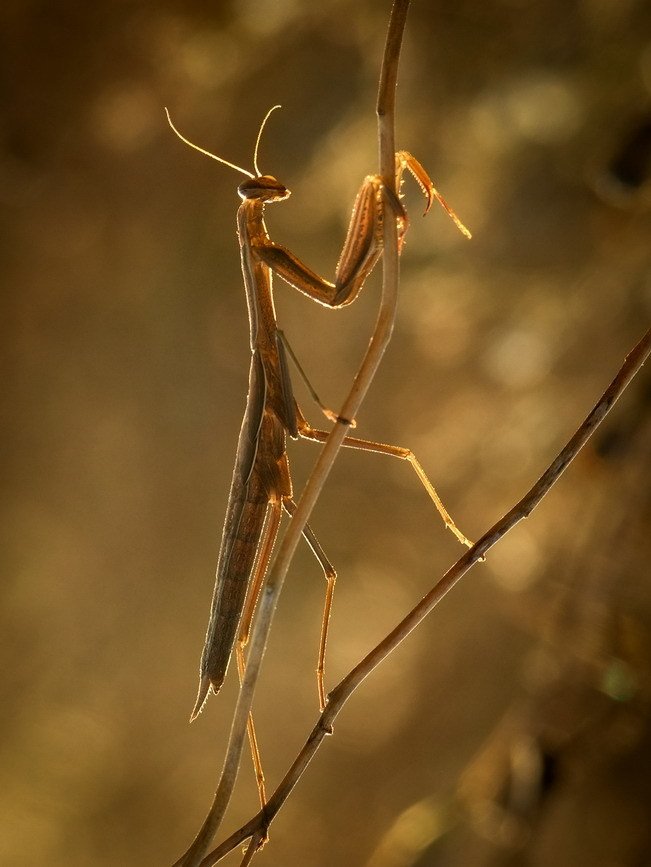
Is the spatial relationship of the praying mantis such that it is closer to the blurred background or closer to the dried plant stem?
the dried plant stem

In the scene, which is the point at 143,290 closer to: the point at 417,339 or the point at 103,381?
the point at 103,381

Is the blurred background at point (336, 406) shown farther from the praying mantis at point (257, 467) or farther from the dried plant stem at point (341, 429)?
the dried plant stem at point (341, 429)

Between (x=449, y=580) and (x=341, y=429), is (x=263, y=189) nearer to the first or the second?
(x=341, y=429)

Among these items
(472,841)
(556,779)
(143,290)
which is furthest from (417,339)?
(472,841)

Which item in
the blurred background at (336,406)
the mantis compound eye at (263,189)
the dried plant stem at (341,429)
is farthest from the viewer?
the blurred background at (336,406)

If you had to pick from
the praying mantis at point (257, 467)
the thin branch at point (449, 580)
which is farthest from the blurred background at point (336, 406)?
the thin branch at point (449, 580)

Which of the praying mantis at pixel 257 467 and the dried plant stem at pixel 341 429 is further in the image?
the praying mantis at pixel 257 467
